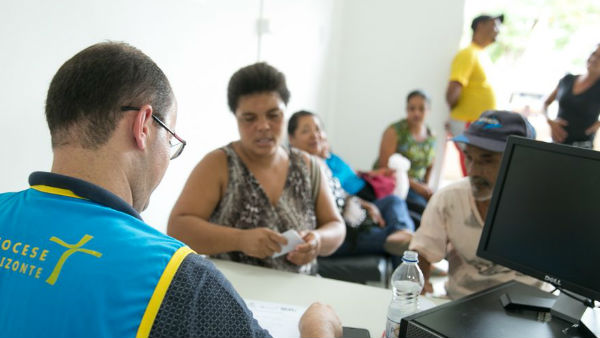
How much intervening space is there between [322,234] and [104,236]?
1.15 m

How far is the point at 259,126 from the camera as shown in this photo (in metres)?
1.76

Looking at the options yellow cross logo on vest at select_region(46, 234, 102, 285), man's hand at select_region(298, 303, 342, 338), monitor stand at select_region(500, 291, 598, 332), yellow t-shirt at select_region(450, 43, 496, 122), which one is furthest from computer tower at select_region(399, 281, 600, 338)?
yellow t-shirt at select_region(450, 43, 496, 122)

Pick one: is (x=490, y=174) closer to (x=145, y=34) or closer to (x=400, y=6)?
(x=145, y=34)

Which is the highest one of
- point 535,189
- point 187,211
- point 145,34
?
point 145,34

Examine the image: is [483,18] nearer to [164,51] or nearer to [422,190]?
[422,190]

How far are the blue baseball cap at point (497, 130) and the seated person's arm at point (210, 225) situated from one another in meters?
0.70

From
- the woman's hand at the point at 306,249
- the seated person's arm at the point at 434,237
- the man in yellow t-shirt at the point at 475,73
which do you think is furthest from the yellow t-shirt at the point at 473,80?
the woman's hand at the point at 306,249

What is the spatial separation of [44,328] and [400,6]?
4.98m

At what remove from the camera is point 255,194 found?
1733 millimetres

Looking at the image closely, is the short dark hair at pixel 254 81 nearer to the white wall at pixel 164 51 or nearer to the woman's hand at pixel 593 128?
the white wall at pixel 164 51

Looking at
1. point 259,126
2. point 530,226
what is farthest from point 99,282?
point 259,126

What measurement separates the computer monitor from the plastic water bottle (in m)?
0.22

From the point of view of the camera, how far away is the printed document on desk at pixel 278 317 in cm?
116

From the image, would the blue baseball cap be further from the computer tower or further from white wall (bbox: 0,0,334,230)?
white wall (bbox: 0,0,334,230)
